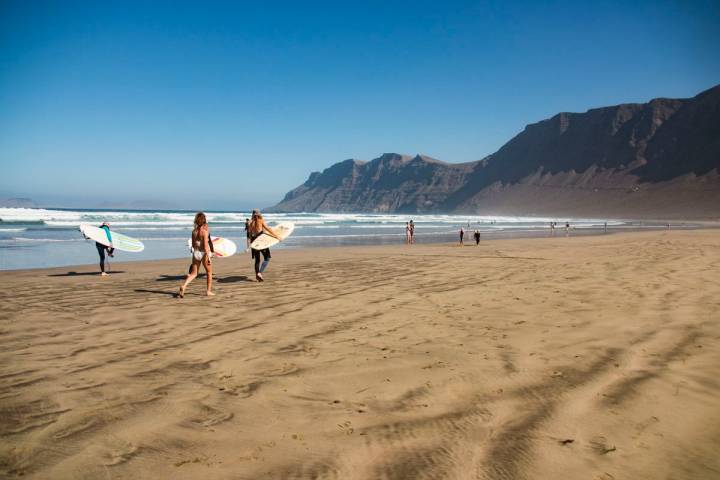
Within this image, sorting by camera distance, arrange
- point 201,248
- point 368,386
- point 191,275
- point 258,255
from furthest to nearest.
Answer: point 258,255
point 201,248
point 191,275
point 368,386

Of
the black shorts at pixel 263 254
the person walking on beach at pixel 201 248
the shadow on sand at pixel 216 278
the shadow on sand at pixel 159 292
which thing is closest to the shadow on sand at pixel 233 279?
the shadow on sand at pixel 216 278

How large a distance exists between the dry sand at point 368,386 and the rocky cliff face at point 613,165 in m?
108

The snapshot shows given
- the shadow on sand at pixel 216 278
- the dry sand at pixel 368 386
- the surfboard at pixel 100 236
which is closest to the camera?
the dry sand at pixel 368 386

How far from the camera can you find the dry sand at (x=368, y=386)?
2.72 metres

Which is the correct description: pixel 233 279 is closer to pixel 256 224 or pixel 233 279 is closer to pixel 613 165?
pixel 256 224

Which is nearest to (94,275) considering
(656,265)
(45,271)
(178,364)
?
(45,271)

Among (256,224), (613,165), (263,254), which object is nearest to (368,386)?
(263,254)

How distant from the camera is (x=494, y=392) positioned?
3746mm

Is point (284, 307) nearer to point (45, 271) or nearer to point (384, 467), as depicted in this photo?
point (384, 467)

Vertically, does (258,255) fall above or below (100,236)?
below

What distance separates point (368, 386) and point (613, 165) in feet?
535

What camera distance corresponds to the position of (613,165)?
143 m

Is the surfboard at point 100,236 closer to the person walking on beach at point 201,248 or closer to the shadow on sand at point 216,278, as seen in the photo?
the shadow on sand at point 216,278

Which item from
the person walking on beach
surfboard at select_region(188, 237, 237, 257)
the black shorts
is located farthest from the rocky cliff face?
the person walking on beach
